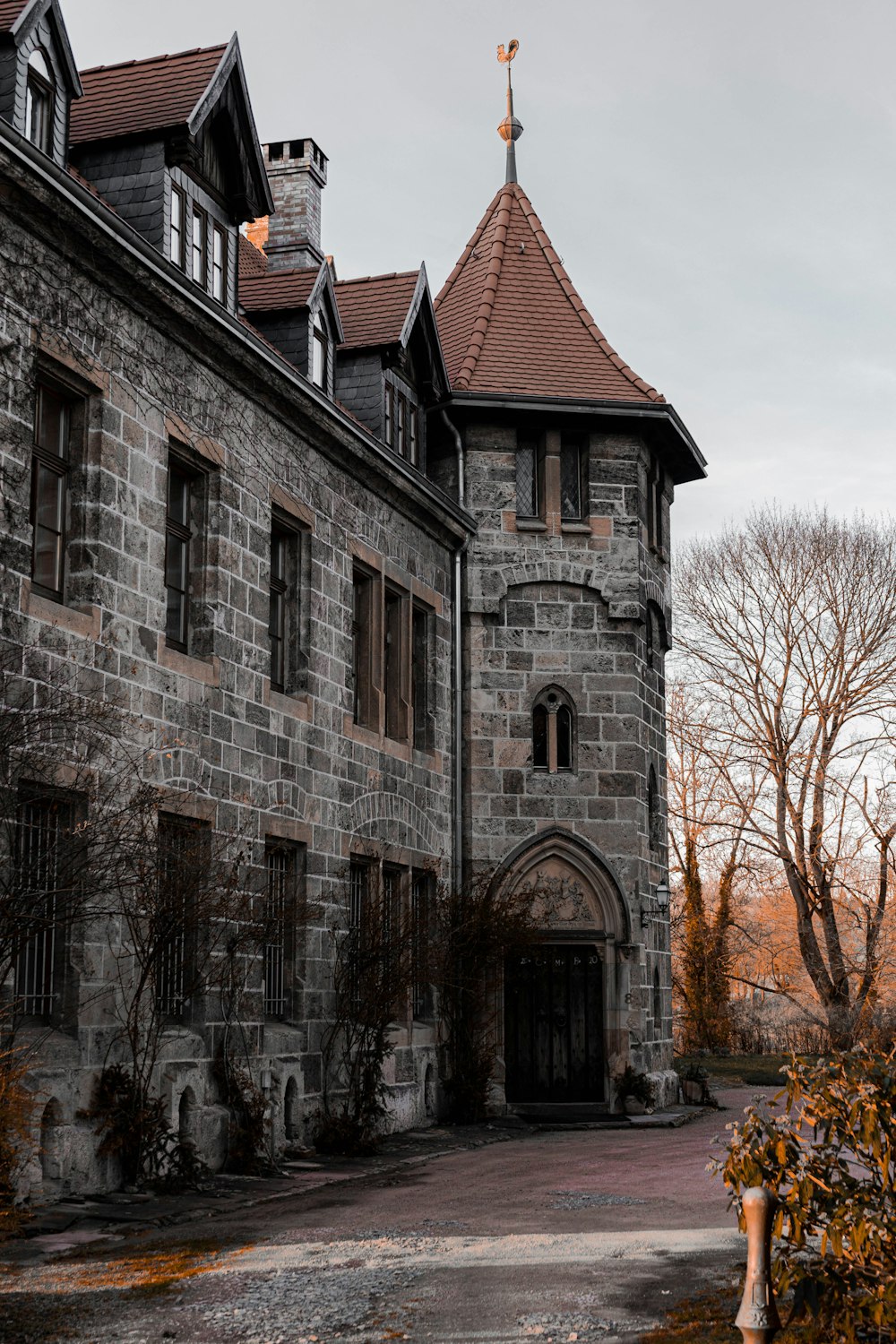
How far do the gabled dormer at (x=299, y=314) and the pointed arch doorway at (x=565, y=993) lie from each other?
6566 millimetres

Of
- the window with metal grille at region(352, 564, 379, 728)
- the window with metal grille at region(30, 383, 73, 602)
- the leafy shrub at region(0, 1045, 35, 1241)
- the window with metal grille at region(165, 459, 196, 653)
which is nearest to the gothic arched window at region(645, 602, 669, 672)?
the window with metal grille at region(352, 564, 379, 728)

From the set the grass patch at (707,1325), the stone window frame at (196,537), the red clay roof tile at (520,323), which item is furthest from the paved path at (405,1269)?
the red clay roof tile at (520,323)

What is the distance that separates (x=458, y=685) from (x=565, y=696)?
142cm

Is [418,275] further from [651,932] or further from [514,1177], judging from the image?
[514,1177]

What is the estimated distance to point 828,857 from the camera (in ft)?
111

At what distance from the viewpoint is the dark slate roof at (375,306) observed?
61.0ft

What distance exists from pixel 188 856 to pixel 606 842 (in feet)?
29.8

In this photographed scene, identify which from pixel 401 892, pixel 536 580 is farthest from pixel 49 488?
pixel 536 580

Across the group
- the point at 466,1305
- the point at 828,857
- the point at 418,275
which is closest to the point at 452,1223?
the point at 466,1305

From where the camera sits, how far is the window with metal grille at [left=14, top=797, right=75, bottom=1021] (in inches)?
404

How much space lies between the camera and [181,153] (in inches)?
544

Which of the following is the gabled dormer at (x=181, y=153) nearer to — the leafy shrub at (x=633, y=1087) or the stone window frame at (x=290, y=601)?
the stone window frame at (x=290, y=601)

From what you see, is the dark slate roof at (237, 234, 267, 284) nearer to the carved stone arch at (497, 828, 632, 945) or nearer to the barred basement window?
the barred basement window

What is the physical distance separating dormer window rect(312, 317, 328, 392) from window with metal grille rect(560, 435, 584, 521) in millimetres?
4777
